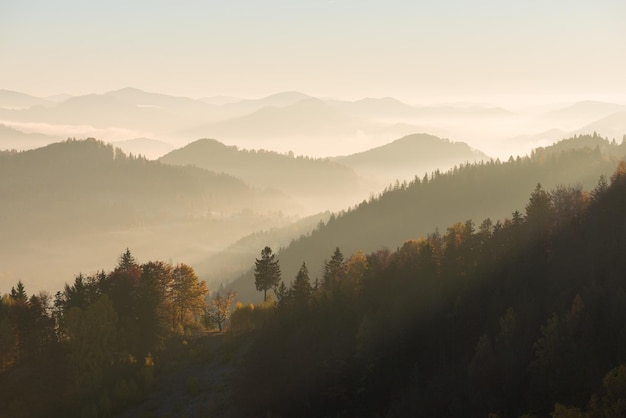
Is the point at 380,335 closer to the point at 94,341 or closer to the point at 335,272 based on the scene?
the point at 335,272

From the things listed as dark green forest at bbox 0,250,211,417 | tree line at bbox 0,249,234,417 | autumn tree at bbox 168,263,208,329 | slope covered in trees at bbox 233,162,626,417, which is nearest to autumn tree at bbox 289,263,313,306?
slope covered in trees at bbox 233,162,626,417

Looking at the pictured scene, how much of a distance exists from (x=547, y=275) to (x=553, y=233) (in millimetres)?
10508

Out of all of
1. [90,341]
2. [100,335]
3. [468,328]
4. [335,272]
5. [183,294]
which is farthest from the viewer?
[335,272]

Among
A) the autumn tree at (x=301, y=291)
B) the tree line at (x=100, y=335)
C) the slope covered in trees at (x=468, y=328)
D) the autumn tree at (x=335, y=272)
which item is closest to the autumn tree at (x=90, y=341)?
the tree line at (x=100, y=335)

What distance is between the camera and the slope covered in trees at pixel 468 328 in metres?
62.9

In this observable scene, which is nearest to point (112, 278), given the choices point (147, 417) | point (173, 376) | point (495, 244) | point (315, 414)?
Answer: point (173, 376)

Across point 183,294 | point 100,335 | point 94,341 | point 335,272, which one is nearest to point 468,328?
point 335,272

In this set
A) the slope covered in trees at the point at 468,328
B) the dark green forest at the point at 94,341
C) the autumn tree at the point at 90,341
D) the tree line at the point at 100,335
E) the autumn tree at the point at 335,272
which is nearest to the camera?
the slope covered in trees at the point at 468,328

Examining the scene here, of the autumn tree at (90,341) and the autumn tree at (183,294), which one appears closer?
the autumn tree at (90,341)

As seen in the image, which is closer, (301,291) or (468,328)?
(468,328)

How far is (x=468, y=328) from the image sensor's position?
78.9 m

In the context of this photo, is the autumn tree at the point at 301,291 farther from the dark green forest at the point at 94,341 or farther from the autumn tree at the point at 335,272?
the dark green forest at the point at 94,341

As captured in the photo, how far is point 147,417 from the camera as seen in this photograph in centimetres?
Result: 8356

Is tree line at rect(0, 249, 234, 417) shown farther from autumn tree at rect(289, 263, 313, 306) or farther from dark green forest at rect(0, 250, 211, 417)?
autumn tree at rect(289, 263, 313, 306)
